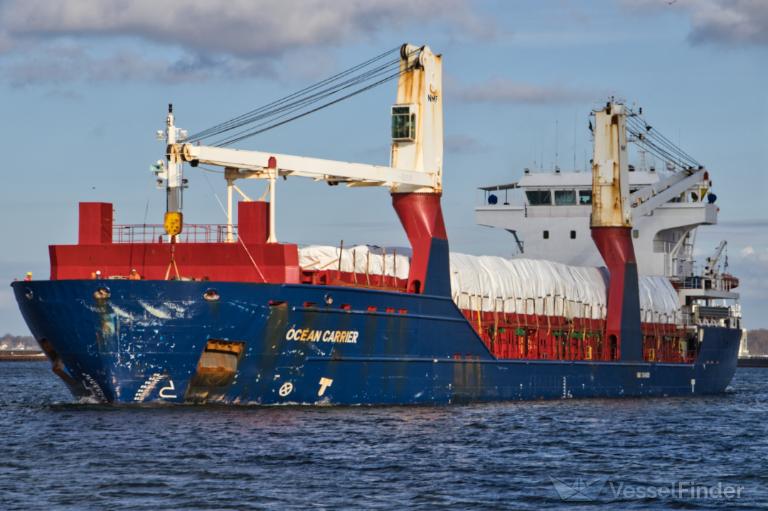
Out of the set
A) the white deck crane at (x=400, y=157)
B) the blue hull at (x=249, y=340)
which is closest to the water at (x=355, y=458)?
the blue hull at (x=249, y=340)

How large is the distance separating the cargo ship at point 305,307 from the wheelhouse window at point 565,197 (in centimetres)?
921

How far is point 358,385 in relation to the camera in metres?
36.0

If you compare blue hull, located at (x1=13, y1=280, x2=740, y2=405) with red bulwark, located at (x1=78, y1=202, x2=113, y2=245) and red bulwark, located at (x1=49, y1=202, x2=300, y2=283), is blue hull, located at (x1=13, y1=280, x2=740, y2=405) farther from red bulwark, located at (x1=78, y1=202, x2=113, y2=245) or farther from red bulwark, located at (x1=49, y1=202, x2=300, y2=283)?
red bulwark, located at (x1=78, y1=202, x2=113, y2=245)

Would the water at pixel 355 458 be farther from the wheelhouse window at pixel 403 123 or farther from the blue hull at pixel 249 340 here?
the wheelhouse window at pixel 403 123

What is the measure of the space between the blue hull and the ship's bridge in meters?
17.8

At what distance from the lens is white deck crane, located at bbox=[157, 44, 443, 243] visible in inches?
1384

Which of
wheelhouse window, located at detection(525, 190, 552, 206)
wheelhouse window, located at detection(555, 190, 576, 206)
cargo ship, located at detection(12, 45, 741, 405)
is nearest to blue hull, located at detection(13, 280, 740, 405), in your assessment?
cargo ship, located at detection(12, 45, 741, 405)

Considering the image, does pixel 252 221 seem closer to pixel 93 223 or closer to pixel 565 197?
pixel 93 223

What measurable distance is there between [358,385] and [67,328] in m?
7.67

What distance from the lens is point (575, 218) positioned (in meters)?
56.3

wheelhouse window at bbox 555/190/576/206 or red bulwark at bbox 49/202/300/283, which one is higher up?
wheelhouse window at bbox 555/190/576/206

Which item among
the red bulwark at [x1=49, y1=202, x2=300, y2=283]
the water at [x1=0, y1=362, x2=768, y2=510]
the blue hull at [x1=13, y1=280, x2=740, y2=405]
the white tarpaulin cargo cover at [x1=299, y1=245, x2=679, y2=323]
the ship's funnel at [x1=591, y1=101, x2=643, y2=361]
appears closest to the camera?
the water at [x1=0, y1=362, x2=768, y2=510]

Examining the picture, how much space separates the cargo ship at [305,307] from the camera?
32656 millimetres

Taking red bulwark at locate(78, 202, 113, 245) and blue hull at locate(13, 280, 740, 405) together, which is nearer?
blue hull at locate(13, 280, 740, 405)
